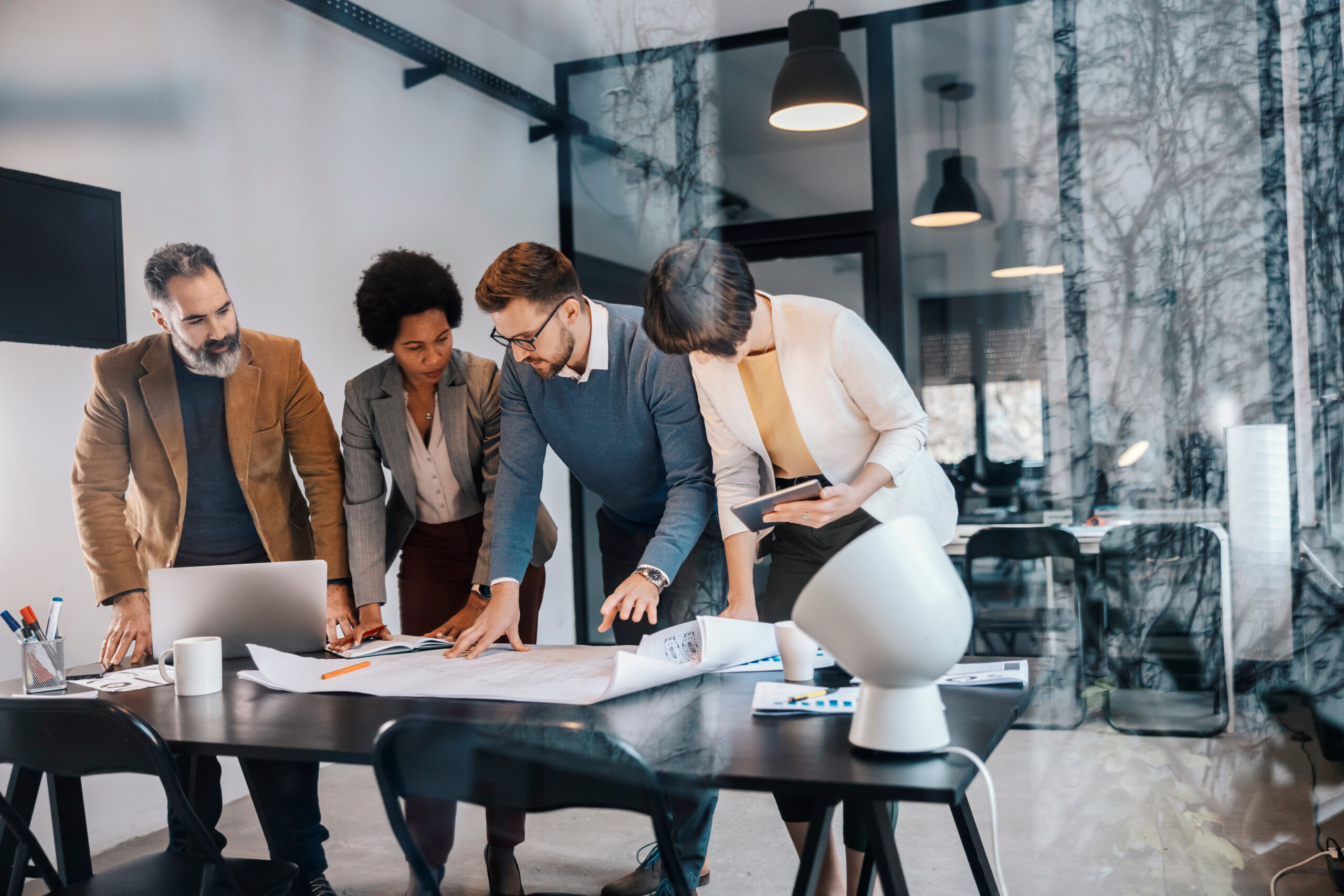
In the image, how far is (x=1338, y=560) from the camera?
1547mm

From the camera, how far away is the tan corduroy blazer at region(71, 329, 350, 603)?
7.05 feet

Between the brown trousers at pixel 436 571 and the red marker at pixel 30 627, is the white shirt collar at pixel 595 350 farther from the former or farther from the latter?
the red marker at pixel 30 627

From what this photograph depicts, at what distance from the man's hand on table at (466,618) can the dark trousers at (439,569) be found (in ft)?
0.26

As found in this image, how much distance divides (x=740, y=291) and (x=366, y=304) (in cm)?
110

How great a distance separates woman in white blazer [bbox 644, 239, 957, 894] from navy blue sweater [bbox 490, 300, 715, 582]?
6 centimetres

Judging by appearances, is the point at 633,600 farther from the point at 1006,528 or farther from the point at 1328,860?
the point at 1328,860

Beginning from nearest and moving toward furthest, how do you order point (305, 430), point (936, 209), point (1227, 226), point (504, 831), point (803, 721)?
1. point (803, 721)
2. point (504, 831)
3. point (1227, 226)
4. point (936, 209)
5. point (305, 430)

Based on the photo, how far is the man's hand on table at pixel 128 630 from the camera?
6.18ft

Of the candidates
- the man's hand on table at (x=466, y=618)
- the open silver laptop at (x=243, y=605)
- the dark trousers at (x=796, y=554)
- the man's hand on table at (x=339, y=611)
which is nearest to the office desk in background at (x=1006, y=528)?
the dark trousers at (x=796, y=554)

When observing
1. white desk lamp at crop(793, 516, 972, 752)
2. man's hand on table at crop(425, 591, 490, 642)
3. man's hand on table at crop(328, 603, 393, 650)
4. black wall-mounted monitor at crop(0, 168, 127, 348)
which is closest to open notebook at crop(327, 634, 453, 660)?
man's hand on table at crop(328, 603, 393, 650)

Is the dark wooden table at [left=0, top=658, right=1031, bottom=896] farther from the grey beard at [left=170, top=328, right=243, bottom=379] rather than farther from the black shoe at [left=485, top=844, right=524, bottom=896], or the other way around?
the grey beard at [left=170, top=328, right=243, bottom=379]

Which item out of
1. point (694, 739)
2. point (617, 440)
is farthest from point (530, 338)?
point (694, 739)

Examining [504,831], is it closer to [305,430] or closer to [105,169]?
[305,430]

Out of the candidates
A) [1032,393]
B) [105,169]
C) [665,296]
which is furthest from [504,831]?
[105,169]
